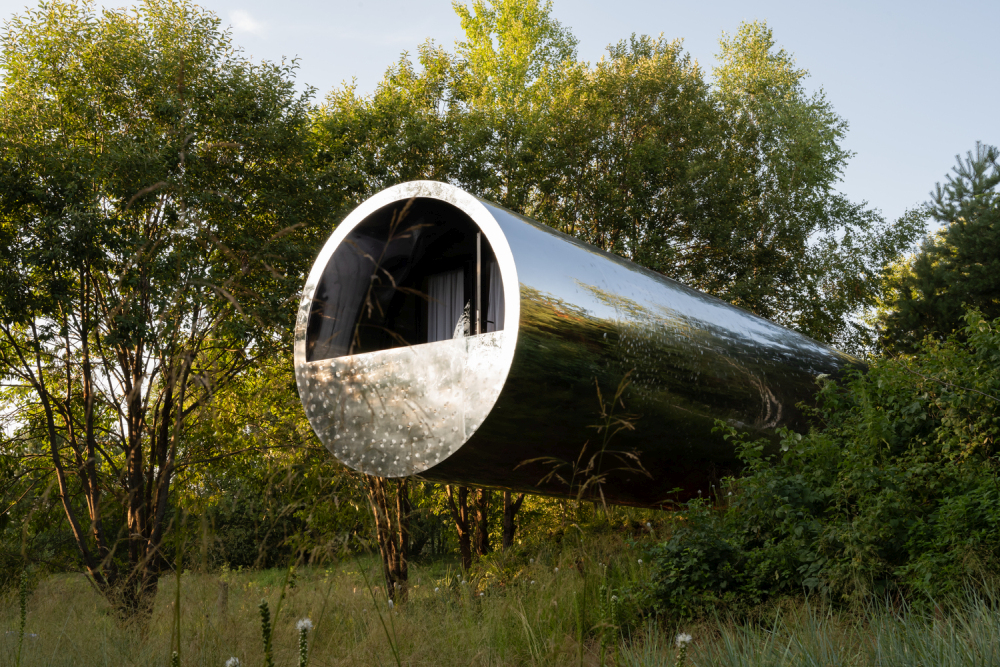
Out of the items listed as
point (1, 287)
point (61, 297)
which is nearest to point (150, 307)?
point (61, 297)

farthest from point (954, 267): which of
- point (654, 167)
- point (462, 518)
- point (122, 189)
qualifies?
point (122, 189)

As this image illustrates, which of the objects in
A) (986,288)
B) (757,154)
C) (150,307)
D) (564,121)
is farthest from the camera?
(757,154)

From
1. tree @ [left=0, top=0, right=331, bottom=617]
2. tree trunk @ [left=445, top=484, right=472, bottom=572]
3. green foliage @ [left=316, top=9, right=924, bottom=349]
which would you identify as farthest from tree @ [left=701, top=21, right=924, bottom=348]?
tree @ [left=0, top=0, right=331, bottom=617]

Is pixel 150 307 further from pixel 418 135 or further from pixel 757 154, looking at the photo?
pixel 757 154

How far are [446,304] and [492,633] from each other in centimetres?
408

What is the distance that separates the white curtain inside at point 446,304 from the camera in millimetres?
7793

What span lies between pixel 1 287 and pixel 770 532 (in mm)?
7983

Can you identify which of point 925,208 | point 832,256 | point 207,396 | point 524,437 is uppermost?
point 925,208

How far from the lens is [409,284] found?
8.23 m

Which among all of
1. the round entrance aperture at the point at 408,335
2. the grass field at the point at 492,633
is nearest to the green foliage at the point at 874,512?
the grass field at the point at 492,633

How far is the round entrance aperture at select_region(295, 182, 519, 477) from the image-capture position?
5379mm

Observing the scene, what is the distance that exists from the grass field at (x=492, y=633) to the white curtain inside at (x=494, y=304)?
93.3 inches

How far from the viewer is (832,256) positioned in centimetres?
1619

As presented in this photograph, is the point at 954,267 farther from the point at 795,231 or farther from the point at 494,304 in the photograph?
the point at 494,304
